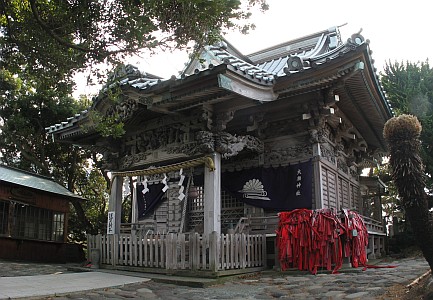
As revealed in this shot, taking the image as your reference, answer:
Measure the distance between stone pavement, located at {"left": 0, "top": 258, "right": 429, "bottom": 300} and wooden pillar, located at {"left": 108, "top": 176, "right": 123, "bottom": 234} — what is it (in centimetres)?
306

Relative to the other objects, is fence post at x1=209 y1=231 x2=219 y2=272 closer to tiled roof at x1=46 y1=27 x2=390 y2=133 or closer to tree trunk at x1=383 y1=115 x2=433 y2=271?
tiled roof at x1=46 y1=27 x2=390 y2=133

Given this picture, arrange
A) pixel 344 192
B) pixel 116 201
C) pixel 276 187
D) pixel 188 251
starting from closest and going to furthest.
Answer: pixel 188 251, pixel 276 187, pixel 116 201, pixel 344 192

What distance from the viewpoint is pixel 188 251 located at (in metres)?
9.27

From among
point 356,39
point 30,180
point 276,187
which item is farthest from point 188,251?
point 30,180

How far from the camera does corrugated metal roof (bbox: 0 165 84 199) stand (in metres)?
15.8

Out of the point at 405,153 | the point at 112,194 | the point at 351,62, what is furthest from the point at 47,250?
the point at 405,153

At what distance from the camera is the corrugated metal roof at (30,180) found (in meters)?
15.8

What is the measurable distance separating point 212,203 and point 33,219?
11.1m

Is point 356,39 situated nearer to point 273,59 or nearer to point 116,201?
point 273,59

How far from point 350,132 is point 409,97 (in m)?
7.29

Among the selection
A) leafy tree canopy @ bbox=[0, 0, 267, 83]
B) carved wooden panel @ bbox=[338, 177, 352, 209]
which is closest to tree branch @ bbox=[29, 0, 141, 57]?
leafy tree canopy @ bbox=[0, 0, 267, 83]

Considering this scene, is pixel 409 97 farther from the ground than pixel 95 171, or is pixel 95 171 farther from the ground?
pixel 409 97

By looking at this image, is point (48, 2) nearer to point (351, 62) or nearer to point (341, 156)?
point (351, 62)

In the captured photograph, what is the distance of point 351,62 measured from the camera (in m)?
8.88
